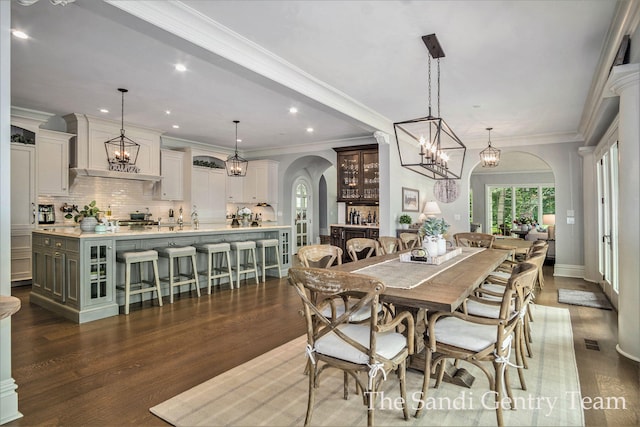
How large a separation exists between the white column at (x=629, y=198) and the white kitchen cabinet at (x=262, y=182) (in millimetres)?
6897

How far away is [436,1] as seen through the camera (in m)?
2.58

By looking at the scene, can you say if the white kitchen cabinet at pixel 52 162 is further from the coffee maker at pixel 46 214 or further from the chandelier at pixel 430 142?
the chandelier at pixel 430 142

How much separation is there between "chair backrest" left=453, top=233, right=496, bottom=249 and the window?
25.6 feet

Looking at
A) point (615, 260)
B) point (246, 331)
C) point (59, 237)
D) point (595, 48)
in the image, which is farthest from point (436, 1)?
point (59, 237)

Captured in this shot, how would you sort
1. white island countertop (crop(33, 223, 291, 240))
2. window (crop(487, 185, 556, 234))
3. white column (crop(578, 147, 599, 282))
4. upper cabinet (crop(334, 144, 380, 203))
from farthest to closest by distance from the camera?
→ 1. window (crop(487, 185, 556, 234))
2. upper cabinet (crop(334, 144, 380, 203))
3. white column (crop(578, 147, 599, 282))
4. white island countertop (crop(33, 223, 291, 240))

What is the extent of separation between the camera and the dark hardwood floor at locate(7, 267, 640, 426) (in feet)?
7.15

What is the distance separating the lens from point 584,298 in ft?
Answer: 16.1

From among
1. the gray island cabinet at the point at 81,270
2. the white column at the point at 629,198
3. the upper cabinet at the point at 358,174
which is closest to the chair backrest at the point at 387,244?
the white column at the point at 629,198

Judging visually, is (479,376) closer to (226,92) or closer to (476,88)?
(476,88)

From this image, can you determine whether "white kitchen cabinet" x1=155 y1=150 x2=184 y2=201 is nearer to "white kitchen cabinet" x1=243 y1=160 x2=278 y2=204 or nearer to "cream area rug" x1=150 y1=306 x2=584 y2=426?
"white kitchen cabinet" x1=243 y1=160 x2=278 y2=204

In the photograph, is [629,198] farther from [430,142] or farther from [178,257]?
[178,257]

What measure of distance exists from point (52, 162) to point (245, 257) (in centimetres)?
355

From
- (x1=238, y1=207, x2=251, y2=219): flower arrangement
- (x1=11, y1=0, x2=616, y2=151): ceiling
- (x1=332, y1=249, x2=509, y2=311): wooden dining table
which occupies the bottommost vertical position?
(x1=332, y1=249, x2=509, y2=311): wooden dining table

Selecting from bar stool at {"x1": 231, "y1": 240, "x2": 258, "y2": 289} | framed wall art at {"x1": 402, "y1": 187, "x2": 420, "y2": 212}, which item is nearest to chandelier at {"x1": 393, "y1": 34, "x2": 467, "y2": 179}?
framed wall art at {"x1": 402, "y1": 187, "x2": 420, "y2": 212}
